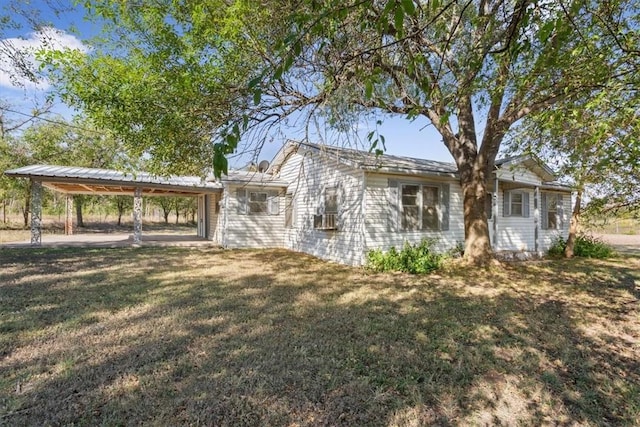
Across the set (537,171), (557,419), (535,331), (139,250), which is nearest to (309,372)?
(557,419)

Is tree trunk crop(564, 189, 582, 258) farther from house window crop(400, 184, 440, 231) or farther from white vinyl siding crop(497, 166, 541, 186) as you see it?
house window crop(400, 184, 440, 231)

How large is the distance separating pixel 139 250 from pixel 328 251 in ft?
22.4

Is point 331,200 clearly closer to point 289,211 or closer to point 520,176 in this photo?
point 289,211

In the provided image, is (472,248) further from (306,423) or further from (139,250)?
(139,250)

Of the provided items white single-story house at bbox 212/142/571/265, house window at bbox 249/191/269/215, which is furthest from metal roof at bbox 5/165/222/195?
white single-story house at bbox 212/142/571/265

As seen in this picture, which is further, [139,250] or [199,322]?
[139,250]

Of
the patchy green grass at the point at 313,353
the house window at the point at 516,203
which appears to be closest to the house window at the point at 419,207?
the patchy green grass at the point at 313,353

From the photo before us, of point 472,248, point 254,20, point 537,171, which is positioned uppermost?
point 254,20

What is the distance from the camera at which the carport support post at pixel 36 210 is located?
11445 mm

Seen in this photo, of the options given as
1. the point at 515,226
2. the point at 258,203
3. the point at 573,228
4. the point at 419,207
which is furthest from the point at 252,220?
the point at 573,228

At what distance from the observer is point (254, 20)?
4.81 m

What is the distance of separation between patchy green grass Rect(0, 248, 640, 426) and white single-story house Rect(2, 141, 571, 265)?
8.66 ft

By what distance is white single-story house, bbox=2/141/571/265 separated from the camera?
353 inches

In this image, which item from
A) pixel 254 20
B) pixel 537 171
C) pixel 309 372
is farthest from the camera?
pixel 537 171
